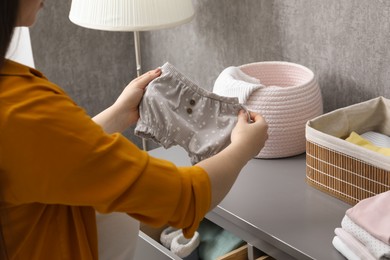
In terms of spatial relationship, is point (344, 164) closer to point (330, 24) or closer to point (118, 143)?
point (330, 24)

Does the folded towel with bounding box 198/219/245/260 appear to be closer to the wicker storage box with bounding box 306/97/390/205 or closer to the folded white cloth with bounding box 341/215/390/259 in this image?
the wicker storage box with bounding box 306/97/390/205

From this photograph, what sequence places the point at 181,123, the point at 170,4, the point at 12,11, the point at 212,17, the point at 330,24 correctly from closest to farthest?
the point at 12,11 < the point at 181,123 < the point at 330,24 < the point at 170,4 < the point at 212,17

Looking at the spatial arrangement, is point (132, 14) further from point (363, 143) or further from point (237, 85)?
point (363, 143)

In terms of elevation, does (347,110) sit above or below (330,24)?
below

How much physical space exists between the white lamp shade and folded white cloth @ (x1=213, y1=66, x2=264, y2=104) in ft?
0.78

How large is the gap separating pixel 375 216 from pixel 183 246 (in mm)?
509

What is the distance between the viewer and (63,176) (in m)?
0.72

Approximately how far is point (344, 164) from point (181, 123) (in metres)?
0.33

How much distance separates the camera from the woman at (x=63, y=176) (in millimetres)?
710

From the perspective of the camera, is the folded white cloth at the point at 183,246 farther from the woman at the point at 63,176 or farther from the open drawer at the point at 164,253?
the woman at the point at 63,176

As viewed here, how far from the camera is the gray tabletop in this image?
42.2 inches

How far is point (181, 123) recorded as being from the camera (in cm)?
112

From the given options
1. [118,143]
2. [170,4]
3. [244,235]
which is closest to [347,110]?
[244,235]

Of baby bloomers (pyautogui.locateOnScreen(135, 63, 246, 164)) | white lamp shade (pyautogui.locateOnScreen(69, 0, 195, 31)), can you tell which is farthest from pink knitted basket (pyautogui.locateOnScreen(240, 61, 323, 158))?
white lamp shade (pyautogui.locateOnScreen(69, 0, 195, 31))
